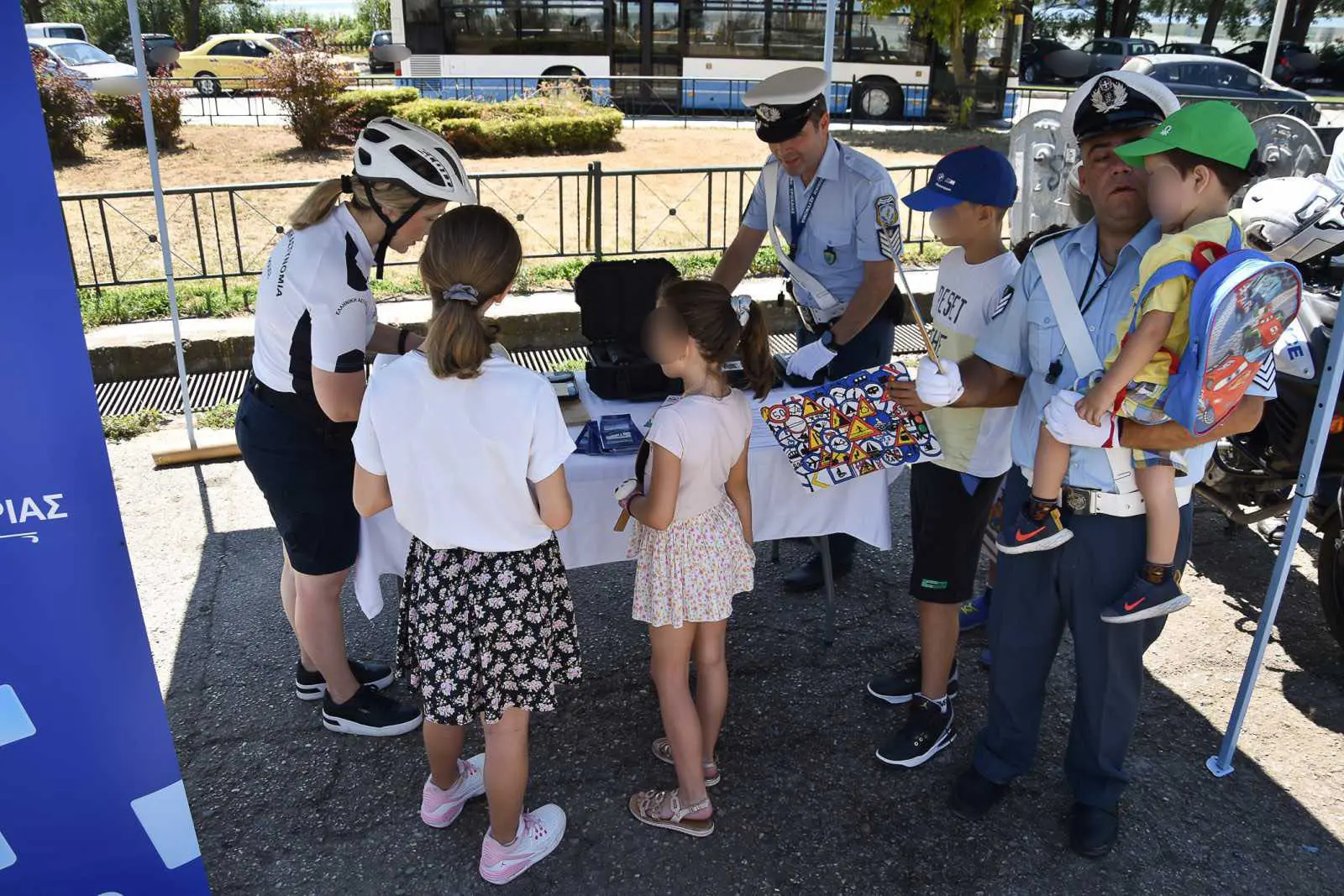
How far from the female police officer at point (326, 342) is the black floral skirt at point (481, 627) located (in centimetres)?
48

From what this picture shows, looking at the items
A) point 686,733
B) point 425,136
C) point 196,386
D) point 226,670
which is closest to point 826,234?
point 425,136

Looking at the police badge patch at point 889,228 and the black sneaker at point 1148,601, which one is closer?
the black sneaker at point 1148,601

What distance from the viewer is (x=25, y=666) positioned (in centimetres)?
189

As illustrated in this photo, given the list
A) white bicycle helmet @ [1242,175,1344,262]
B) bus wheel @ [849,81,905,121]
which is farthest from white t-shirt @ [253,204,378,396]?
bus wheel @ [849,81,905,121]

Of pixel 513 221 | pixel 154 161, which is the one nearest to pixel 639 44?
pixel 513 221

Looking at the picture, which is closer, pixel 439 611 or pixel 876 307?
pixel 439 611

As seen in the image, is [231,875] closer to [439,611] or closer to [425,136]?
[439,611]

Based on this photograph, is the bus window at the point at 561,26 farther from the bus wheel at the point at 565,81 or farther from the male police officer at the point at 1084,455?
the male police officer at the point at 1084,455

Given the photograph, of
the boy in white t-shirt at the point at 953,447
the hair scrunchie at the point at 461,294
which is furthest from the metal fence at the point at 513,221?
the hair scrunchie at the point at 461,294

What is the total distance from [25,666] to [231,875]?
934 millimetres

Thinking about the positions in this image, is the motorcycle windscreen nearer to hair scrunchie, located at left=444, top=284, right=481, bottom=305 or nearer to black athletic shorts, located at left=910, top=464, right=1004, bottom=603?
black athletic shorts, located at left=910, top=464, right=1004, bottom=603

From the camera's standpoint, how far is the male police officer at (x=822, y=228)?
3.37 m

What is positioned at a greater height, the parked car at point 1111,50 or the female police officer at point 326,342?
the parked car at point 1111,50

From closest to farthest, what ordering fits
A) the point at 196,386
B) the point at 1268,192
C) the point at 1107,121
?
1. the point at 1107,121
2. the point at 1268,192
3. the point at 196,386
